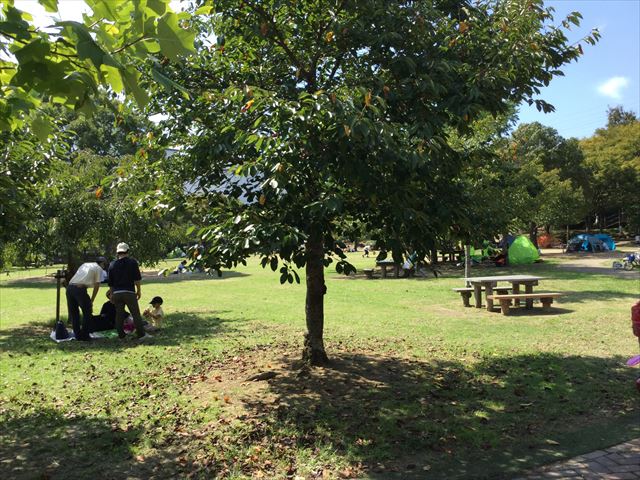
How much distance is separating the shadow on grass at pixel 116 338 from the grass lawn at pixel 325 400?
0.06 metres

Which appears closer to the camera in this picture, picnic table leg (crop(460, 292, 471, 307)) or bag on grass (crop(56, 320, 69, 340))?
bag on grass (crop(56, 320, 69, 340))

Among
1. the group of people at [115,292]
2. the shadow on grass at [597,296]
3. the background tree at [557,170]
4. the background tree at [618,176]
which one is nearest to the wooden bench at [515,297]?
the shadow on grass at [597,296]

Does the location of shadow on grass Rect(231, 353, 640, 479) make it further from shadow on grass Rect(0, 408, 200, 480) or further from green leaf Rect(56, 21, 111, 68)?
green leaf Rect(56, 21, 111, 68)

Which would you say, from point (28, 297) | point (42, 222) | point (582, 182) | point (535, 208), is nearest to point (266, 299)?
point (42, 222)

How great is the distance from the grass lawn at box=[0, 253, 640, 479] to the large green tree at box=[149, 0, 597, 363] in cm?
139

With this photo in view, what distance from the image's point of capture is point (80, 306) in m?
9.25

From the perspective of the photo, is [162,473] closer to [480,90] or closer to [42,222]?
[480,90]

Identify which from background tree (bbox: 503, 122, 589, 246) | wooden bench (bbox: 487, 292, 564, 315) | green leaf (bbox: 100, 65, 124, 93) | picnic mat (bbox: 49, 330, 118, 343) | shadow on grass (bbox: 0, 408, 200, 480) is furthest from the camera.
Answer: background tree (bbox: 503, 122, 589, 246)

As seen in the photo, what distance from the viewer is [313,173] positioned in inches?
190

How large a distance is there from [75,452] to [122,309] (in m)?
5.25

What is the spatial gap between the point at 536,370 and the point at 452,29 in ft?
14.1

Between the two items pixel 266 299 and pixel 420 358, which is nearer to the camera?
pixel 420 358

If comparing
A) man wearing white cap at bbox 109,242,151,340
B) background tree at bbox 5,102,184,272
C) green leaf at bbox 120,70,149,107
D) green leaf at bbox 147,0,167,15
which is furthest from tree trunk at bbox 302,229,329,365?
green leaf at bbox 147,0,167,15

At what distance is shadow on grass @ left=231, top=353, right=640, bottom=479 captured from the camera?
168 inches
